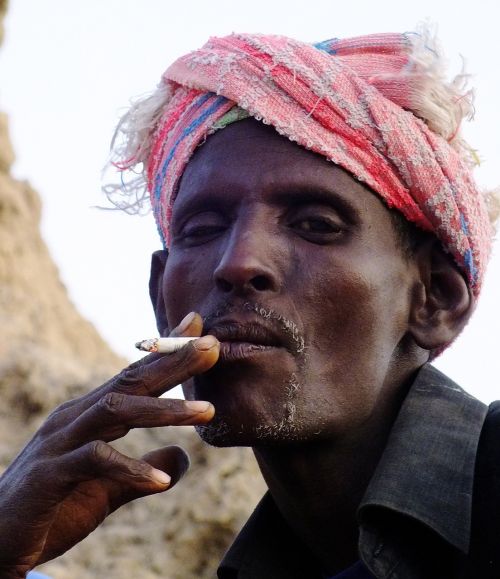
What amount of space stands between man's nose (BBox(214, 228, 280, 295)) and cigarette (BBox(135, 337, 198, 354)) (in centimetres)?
24

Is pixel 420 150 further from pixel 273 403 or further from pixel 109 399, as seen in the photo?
pixel 109 399

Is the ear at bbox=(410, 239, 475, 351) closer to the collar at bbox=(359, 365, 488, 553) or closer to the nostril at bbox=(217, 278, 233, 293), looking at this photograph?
the collar at bbox=(359, 365, 488, 553)

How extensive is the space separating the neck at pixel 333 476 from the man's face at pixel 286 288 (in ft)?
0.21

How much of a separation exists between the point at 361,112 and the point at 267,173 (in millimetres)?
360

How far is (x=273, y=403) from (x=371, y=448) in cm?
47

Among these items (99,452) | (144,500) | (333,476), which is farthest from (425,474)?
(144,500)

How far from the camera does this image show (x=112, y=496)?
123 inches

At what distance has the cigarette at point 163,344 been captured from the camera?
2.52 metres

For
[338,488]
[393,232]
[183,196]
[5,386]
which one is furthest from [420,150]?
[5,386]

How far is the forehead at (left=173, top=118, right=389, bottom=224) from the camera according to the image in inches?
116

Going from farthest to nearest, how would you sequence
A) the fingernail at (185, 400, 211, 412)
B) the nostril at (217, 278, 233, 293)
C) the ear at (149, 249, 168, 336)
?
the ear at (149, 249, 168, 336)
the nostril at (217, 278, 233, 293)
the fingernail at (185, 400, 211, 412)

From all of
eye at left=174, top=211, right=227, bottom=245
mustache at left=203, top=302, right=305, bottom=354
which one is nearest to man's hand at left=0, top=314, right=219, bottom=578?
mustache at left=203, top=302, right=305, bottom=354

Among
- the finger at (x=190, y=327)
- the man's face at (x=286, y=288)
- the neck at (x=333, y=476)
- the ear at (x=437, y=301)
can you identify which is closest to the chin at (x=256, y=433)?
the man's face at (x=286, y=288)

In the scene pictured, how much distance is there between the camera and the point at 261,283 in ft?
9.06
